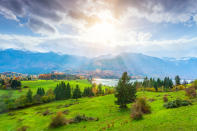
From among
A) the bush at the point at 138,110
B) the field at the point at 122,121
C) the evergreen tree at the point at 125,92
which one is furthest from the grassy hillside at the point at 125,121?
the evergreen tree at the point at 125,92

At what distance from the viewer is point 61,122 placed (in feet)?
104

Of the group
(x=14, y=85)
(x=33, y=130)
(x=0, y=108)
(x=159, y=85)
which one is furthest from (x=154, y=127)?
(x=14, y=85)

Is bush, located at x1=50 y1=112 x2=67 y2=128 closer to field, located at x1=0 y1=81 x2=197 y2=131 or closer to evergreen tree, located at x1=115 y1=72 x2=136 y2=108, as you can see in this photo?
field, located at x1=0 y1=81 x2=197 y2=131

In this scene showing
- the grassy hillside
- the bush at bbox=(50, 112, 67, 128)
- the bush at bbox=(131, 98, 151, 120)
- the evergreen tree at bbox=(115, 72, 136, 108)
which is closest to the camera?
the grassy hillside

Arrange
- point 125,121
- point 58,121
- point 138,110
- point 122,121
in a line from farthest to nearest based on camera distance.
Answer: point 58,121, point 138,110, point 122,121, point 125,121

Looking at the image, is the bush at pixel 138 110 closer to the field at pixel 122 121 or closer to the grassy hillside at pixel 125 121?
the field at pixel 122 121

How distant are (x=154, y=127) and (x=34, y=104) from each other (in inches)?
3802

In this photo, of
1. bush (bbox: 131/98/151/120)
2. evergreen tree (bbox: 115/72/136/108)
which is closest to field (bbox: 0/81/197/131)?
bush (bbox: 131/98/151/120)

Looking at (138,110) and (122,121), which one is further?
(138,110)

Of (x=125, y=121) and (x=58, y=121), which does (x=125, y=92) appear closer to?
(x=125, y=121)

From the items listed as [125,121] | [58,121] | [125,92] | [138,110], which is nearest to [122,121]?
[125,121]

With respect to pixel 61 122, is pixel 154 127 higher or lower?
higher

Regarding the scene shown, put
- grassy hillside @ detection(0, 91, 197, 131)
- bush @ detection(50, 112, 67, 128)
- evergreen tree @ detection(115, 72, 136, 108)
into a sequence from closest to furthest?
grassy hillside @ detection(0, 91, 197, 131) → bush @ detection(50, 112, 67, 128) → evergreen tree @ detection(115, 72, 136, 108)

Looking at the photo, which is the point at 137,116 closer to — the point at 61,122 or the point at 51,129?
the point at 61,122
